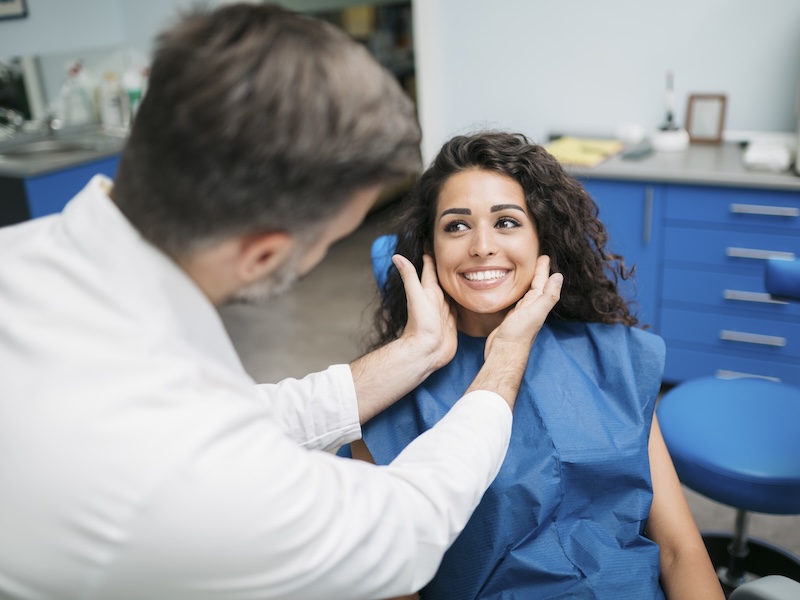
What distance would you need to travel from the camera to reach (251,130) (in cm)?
78

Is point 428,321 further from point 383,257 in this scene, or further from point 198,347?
point 198,347

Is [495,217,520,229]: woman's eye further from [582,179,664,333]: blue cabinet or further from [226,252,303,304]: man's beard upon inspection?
[582,179,664,333]: blue cabinet

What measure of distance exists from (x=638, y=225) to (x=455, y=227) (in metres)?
1.49

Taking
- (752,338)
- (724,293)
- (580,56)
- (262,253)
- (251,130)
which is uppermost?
(251,130)

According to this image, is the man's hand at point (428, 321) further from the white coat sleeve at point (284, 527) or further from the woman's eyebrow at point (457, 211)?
the white coat sleeve at point (284, 527)

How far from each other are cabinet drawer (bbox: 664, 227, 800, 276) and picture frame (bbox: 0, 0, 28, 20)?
120 inches

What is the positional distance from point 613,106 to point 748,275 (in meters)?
1.00

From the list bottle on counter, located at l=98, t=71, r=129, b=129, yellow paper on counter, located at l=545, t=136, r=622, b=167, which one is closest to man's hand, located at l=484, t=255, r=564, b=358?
yellow paper on counter, located at l=545, t=136, r=622, b=167

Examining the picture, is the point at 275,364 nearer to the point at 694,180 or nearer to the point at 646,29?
the point at 694,180

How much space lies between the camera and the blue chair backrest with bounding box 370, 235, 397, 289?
1.74 meters

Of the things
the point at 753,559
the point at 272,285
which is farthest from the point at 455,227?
the point at 753,559

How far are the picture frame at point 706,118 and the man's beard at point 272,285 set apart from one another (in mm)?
2641

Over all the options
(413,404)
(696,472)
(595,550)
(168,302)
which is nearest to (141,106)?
(168,302)

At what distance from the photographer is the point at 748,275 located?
270 centimetres
